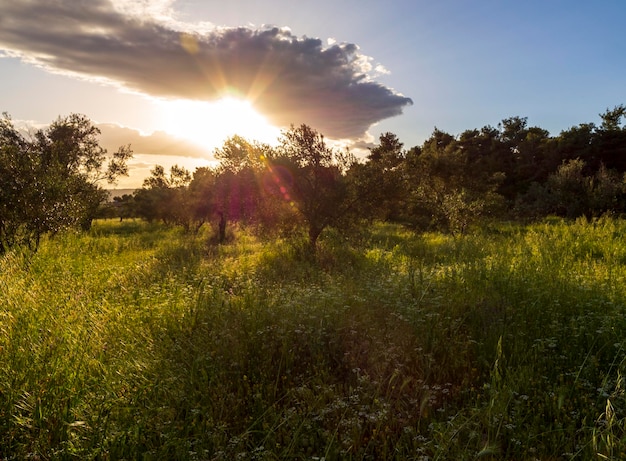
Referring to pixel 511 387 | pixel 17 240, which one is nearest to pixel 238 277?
pixel 511 387

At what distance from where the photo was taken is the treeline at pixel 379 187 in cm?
1797

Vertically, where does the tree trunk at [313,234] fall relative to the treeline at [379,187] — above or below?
below

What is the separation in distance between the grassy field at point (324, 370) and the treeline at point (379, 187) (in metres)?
9.50

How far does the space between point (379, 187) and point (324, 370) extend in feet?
45.7

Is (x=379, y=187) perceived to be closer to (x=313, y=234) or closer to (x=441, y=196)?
(x=313, y=234)

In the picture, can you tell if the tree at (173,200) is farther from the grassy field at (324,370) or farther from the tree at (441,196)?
the grassy field at (324,370)

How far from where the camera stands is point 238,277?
428 inches

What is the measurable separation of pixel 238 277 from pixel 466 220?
16.5 m

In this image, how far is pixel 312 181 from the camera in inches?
719

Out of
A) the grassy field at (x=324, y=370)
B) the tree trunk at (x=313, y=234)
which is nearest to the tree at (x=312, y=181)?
the tree trunk at (x=313, y=234)

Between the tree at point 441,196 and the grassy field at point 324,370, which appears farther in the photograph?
the tree at point 441,196

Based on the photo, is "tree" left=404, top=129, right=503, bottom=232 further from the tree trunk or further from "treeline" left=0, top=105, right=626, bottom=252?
the tree trunk

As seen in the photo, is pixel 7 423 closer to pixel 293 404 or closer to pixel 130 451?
pixel 130 451

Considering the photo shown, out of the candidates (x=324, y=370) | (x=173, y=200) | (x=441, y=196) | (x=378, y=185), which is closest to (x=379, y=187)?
(x=378, y=185)
